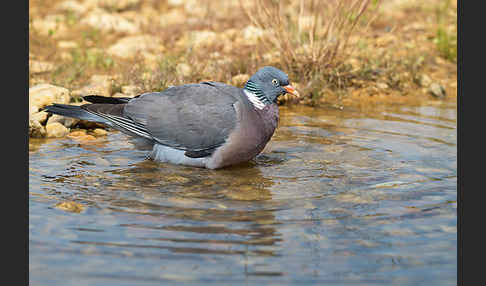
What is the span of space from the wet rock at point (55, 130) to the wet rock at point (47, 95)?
0.45 m

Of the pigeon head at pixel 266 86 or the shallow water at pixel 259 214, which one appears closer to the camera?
the shallow water at pixel 259 214

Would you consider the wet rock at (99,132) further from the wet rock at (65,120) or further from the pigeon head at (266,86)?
the pigeon head at (266,86)

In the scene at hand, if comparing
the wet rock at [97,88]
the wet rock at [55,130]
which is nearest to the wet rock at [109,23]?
the wet rock at [97,88]

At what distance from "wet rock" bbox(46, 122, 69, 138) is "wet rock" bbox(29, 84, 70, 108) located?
453mm

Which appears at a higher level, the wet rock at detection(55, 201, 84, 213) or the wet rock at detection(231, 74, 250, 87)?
the wet rock at detection(231, 74, 250, 87)

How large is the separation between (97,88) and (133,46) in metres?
2.23

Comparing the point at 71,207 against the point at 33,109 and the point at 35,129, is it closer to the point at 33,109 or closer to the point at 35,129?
the point at 35,129

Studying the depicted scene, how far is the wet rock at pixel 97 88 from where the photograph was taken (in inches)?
282

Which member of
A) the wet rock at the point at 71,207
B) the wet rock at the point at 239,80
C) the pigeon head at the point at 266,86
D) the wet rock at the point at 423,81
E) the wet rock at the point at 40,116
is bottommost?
the wet rock at the point at 71,207

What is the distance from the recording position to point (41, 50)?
9.43m

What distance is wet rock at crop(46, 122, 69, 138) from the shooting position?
6.37 m

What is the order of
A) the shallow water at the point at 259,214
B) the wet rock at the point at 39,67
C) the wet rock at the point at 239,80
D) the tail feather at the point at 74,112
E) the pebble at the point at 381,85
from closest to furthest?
1. the shallow water at the point at 259,214
2. the tail feather at the point at 74,112
3. the wet rock at the point at 239,80
4. the wet rock at the point at 39,67
5. the pebble at the point at 381,85

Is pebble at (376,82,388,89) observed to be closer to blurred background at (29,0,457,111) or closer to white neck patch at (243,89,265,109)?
blurred background at (29,0,457,111)

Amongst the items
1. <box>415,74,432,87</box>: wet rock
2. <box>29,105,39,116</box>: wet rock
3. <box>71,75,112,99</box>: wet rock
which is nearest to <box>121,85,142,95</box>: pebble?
<box>71,75,112,99</box>: wet rock
